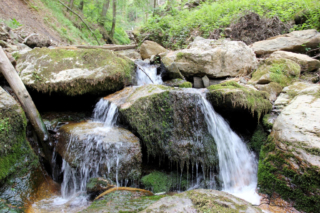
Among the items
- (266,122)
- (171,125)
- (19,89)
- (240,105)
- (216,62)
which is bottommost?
(266,122)

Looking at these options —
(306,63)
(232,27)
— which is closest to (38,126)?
(306,63)

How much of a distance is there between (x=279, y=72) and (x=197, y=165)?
391 centimetres

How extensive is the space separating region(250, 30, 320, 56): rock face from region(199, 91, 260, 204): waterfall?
4718 mm

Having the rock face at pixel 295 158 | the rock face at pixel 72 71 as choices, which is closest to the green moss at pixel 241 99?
the rock face at pixel 295 158

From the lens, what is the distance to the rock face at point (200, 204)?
84.1 inches

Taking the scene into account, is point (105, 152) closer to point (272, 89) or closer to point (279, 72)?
point (272, 89)

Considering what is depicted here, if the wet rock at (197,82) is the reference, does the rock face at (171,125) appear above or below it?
below

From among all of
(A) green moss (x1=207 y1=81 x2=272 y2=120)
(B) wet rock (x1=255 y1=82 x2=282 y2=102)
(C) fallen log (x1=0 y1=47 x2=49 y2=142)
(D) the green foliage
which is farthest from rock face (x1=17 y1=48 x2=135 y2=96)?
(D) the green foliage

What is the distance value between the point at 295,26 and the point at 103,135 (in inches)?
391

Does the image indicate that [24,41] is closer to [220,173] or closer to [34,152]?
[34,152]

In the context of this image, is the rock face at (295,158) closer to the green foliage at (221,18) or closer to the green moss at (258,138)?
the green moss at (258,138)

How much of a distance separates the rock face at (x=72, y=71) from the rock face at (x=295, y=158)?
395cm

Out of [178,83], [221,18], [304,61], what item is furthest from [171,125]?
[221,18]

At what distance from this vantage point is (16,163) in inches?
129
